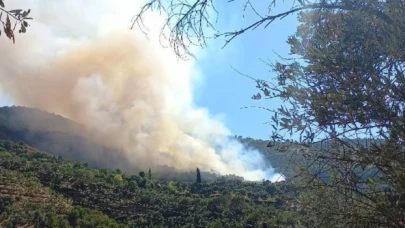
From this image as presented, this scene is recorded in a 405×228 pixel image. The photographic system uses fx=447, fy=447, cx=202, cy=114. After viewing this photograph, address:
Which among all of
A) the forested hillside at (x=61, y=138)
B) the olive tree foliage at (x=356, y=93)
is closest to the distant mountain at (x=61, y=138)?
the forested hillside at (x=61, y=138)

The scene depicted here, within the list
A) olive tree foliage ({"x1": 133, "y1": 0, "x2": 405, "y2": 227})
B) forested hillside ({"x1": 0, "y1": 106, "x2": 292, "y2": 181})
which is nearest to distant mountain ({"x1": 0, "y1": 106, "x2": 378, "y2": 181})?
forested hillside ({"x1": 0, "y1": 106, "x2": 292, "y2": 181})

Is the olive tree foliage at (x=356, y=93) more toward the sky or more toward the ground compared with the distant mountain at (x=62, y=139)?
more toward the ground

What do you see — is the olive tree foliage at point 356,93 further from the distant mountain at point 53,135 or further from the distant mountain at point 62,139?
the distant mountain at point 62,139

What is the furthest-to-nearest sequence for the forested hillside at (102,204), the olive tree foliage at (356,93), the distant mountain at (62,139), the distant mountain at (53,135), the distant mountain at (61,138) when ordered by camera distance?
the distant mountain at (62,139) < the distant mountain at (61,138) < the distant mountain at (53,135) < the forested hillside at (102,204) < the olive tree foliage at (356,93)

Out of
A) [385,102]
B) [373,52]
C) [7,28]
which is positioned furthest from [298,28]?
[7,28]

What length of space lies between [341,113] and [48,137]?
409ft

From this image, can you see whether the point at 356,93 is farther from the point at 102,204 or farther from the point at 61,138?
the point at 61,138

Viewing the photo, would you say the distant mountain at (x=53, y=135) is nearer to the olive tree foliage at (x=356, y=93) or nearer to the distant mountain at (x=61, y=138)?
the distant mountain at (x=61, y=138)

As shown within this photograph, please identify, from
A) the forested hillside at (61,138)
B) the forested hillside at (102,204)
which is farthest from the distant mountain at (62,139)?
the forested hillside at (102,204)

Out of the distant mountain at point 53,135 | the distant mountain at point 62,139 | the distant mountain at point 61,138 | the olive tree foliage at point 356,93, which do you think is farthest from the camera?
the distant mountain at point 62,139

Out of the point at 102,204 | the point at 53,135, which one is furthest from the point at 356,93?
the point at 53,135

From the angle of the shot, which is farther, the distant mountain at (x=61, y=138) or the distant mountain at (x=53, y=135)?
the distant mountain at (x=61, y=138)

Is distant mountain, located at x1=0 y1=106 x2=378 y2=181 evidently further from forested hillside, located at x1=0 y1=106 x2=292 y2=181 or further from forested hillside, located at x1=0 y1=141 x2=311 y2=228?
forested hillside, located at x1=0 y1=141 x2=311 y2=228

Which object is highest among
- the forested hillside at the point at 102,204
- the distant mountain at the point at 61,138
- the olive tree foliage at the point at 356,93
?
the distant mountain at the point at 61,138
